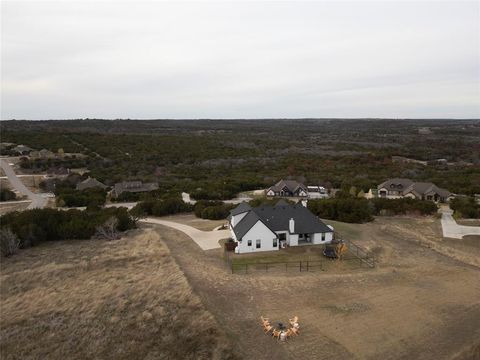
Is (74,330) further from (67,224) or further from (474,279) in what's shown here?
(474,279)

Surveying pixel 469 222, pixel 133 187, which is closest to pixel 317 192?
pixel 469 222

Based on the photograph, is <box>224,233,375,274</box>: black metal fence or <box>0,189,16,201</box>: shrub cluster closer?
<box>224,233,375,274</box>: black metal fence

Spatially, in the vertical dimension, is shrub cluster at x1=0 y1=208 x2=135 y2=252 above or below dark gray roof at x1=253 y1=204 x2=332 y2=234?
below

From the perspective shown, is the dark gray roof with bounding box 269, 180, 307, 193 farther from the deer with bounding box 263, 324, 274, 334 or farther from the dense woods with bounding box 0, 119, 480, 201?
the deer with bounding box 263, 324, 274, 334

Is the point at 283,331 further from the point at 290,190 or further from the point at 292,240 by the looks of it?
the point at 290,190

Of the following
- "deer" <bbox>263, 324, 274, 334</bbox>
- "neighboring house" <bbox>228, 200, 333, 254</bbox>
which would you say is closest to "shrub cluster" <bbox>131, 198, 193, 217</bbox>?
"neighboring house" <bbox>228, 200, 333, 254</bbox>


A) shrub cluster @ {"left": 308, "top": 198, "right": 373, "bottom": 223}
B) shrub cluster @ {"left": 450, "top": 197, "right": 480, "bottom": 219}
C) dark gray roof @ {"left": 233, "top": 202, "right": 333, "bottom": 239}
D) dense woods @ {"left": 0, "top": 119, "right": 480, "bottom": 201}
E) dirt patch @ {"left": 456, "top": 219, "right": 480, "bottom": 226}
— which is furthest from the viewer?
dense woods @ {"left": 0, "top": 119, "right": 480, "bottom": 201}

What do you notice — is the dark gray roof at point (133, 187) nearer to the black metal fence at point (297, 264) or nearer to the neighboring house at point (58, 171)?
the neighboring house at point (58, 171)
